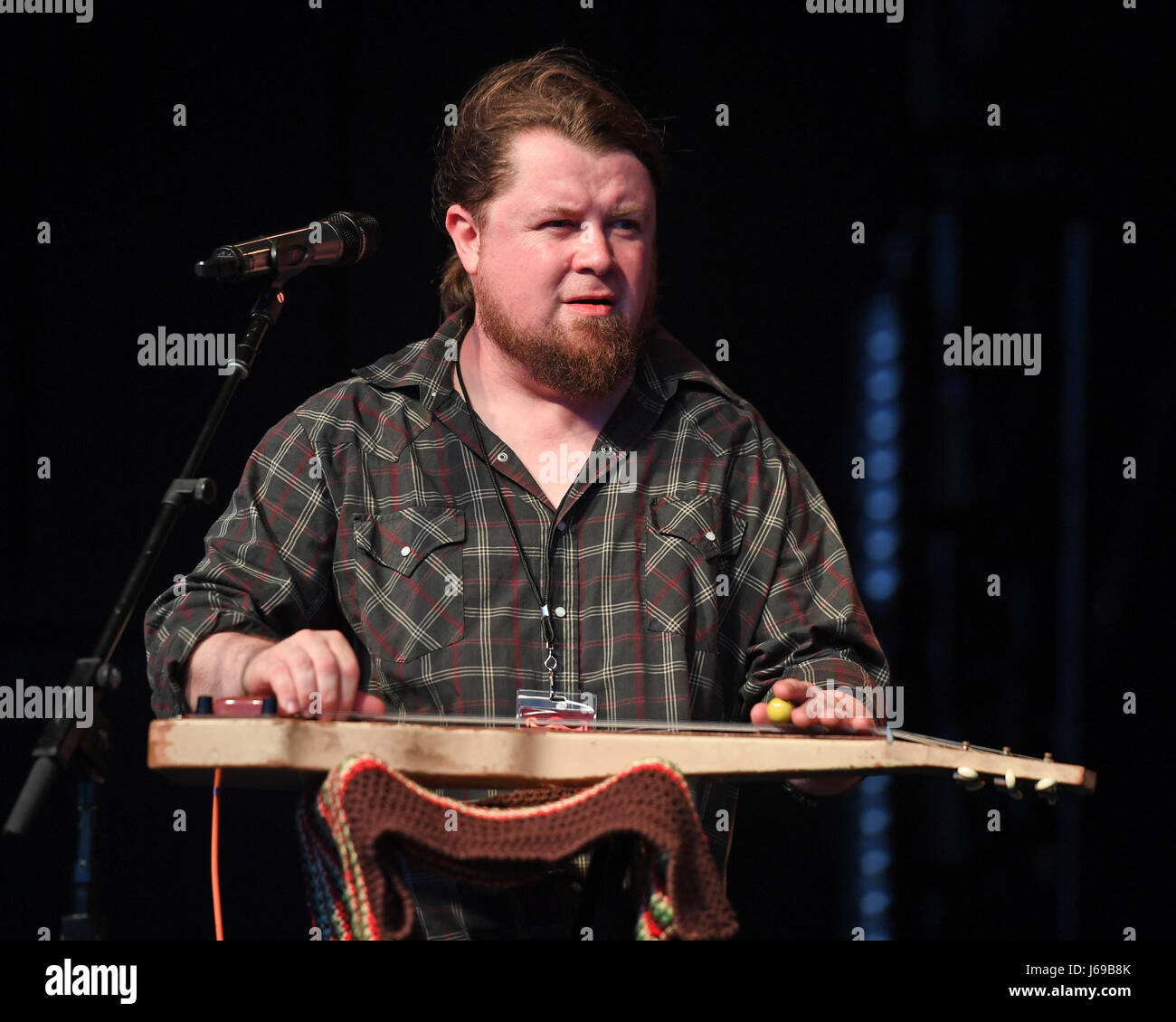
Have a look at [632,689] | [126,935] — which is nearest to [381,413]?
[632,689]

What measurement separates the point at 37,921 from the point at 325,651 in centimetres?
152

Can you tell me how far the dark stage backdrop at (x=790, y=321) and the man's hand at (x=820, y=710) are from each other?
122 centimetres

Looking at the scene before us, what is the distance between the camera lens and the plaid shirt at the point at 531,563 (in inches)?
93.0

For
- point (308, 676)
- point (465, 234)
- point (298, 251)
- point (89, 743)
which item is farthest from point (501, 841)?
point (465, 234)

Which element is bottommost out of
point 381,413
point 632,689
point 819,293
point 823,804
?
point 823,804

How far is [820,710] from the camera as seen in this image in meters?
1.97

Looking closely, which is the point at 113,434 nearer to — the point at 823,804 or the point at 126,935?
the point at 126,935

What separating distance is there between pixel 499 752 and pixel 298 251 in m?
0.94

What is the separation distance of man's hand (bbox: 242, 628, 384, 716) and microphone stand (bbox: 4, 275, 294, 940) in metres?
0.19

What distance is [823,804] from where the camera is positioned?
3271 mm
